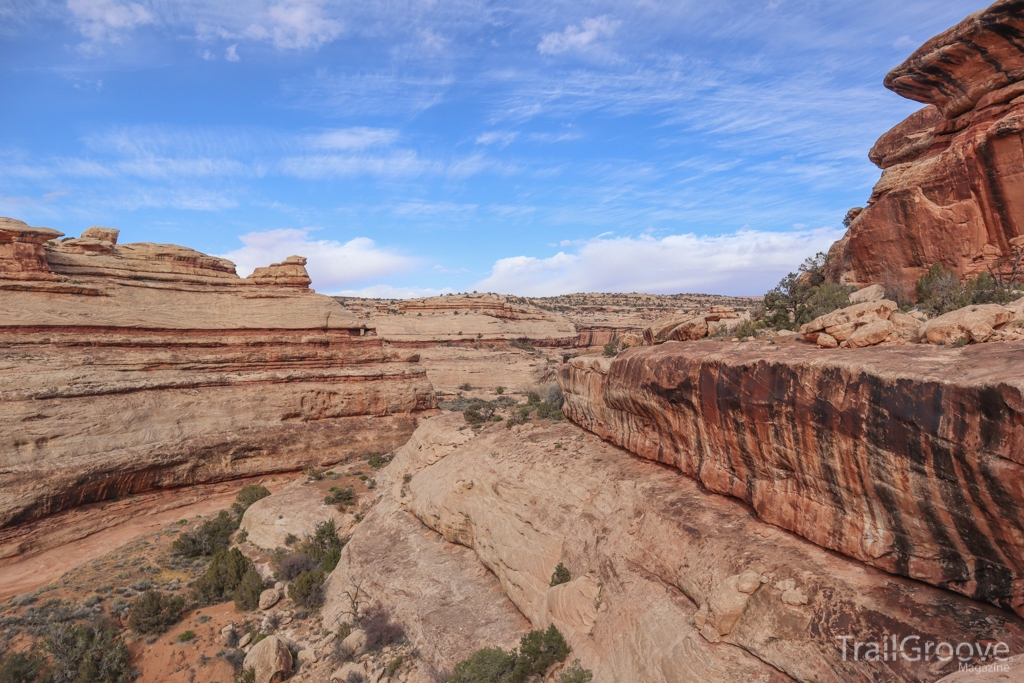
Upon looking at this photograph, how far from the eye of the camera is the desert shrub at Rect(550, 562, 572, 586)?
11.2 meters

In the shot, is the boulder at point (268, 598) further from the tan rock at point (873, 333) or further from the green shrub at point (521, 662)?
the tan rock at point (873, 333)

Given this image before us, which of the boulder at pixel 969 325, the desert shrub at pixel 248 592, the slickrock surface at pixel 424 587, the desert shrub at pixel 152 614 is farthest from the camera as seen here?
the desert shrub at pixel 248 592

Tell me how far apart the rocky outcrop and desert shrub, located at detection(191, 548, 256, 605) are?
6.42 metres

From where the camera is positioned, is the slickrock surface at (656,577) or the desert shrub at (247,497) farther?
the desert shrub at (247,497)

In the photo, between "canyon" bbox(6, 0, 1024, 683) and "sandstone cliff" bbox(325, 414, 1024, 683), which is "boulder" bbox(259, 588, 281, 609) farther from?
"sandstone cliff" bbox(325, 414, 1024, 683)

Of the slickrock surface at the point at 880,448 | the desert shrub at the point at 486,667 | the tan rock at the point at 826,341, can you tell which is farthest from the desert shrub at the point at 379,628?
the tan rock at the point at 826,341

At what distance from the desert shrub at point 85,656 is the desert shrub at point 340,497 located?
7242 millimetres

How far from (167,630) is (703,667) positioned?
14.7 metres

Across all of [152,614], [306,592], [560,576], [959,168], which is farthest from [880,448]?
[152,614]

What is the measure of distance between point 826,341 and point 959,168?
27.1 feet

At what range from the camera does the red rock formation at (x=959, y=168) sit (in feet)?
40.3

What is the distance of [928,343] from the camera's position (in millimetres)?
8469

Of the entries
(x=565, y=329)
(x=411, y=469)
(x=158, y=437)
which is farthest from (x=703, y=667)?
(x=565, y=329)

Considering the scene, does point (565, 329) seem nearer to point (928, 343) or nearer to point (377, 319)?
point (377, 319)
